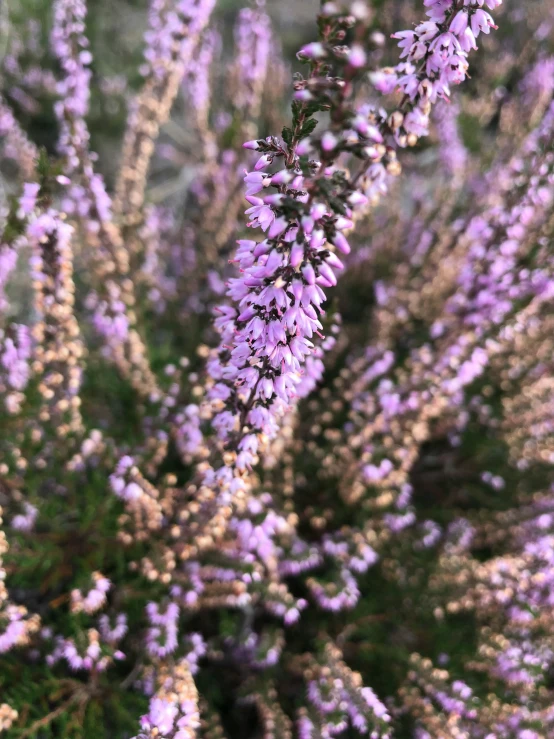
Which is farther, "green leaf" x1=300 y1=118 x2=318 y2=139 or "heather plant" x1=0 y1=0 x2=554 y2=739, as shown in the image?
"heather plant" x1=0 y1=0 x2=554 y2=739

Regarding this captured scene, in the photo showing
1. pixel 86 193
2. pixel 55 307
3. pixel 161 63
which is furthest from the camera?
pixel 161 63

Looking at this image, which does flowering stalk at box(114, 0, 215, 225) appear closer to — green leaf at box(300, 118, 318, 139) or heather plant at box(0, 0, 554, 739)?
heather plant at box(0, 0, 554, 739)

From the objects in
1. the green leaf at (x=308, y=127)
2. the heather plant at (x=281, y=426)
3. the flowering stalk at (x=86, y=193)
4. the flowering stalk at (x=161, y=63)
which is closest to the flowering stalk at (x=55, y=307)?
the heather plant at (x=281, y=426)

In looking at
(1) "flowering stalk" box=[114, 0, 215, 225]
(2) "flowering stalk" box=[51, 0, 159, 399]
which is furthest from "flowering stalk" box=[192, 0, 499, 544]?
(1) "flowering stalk" box=[114, 0, 215, 225]

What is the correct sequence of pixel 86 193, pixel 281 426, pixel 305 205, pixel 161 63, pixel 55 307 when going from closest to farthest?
pixel 305 205
pixel 55 307
pixel 86 193
pixel 281 426
pixel 161 63

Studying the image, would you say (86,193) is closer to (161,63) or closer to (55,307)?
(55,307)

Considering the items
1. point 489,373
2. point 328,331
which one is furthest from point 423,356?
point 489,373

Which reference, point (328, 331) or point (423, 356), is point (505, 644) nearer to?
point (423, 356)

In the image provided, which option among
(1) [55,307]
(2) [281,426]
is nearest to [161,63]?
(1) [55,307]

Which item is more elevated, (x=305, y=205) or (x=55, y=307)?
(x=55, y=307)
